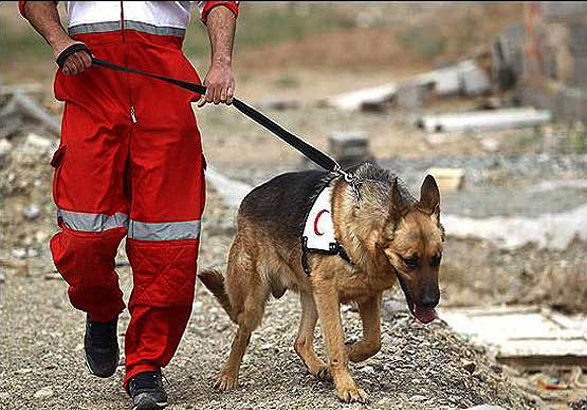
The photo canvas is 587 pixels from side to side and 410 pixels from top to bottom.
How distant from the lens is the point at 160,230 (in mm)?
5352

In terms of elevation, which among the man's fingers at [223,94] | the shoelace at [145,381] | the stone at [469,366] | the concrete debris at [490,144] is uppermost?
the man's fingers at [223,94]

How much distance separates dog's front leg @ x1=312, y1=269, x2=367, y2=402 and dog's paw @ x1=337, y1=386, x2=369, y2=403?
0.14 feet

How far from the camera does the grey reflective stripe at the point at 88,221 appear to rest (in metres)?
5.25

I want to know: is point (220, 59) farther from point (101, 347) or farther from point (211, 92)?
point (101, 347)

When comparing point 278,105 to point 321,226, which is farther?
point 278,105

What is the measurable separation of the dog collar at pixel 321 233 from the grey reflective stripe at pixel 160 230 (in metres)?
0.51

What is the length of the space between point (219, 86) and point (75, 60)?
0.61m

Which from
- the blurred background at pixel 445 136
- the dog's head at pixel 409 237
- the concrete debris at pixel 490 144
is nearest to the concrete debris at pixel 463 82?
the blurred background at pixel 445 136

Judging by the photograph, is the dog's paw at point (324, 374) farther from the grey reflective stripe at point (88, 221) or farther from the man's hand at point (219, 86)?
the man's hand at point (219, 86)

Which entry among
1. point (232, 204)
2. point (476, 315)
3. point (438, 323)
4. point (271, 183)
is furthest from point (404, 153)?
point (271, 183)

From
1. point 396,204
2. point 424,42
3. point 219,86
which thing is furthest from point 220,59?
point 424,42

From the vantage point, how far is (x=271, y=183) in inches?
227

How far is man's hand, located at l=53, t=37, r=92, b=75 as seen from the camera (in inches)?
201

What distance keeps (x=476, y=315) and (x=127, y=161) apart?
3975mm
